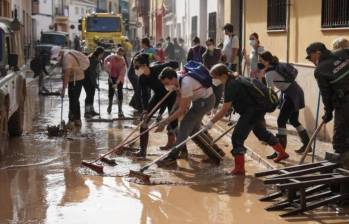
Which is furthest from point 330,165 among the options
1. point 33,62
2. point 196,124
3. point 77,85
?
point 33,62

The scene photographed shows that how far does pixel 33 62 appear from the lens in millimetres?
21531

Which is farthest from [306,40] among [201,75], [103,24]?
[103,24]

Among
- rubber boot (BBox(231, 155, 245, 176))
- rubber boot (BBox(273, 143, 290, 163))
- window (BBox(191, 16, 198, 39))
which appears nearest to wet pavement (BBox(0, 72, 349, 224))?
rubber boot (BBox(231, 155, 245, 176))

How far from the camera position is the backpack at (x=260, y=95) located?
7.96 m

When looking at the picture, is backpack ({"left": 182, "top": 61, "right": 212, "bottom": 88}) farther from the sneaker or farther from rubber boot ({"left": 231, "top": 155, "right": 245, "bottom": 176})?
the sneaker

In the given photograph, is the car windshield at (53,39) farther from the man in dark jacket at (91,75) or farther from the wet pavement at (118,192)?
the wet pavement at (118,192)

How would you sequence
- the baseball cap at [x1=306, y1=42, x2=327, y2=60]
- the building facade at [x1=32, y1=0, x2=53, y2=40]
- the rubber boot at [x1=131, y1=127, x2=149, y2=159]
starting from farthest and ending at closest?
1. the building facade at [x1=32, y1=0, x2=53, y2=40]
2. the rubber boot at [x1=131, y1=127, x2=149, y2=159]
3. the baseball cap at [x1=306, y1=42, x2=327, y2=60]

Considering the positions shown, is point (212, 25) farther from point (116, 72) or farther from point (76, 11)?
point (76, 11)

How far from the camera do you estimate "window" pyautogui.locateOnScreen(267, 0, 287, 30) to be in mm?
13094

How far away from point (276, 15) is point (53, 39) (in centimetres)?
2347

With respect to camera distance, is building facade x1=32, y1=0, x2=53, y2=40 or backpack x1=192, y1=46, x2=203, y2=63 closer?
backpack x1=192, y1=46, x2=203, y2=63

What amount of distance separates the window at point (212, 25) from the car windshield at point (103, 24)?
11231 mm

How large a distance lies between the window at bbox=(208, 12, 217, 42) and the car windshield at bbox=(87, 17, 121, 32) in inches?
442

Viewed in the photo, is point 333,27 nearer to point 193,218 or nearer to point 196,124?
point 196,124
